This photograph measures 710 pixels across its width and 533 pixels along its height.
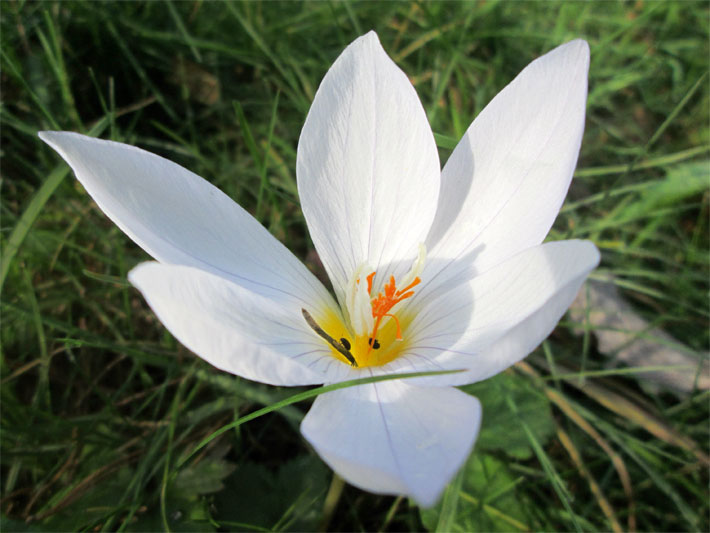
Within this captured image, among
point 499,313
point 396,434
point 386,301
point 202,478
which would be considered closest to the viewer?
point 396,434

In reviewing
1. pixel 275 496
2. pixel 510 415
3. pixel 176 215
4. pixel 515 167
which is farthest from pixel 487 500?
pixel 176 215

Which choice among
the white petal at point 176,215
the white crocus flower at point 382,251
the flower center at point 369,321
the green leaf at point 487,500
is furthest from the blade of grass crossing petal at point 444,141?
→ the green leaf at point 487,500

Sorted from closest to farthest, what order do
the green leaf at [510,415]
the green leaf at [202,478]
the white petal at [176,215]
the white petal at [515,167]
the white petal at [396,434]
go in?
the white petal at [396,434] < the white petal at [176,215] < the white petal at [515,167] < the green leaf at [202,478] < the green leaf at [510,415]

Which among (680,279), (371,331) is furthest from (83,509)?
(680,279)

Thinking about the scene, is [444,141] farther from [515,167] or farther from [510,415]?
[510,415]

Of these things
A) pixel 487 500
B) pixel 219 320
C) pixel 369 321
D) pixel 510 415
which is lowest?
pixel 487 500

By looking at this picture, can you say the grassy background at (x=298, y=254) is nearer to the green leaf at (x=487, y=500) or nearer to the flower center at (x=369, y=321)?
the green leaf at (x=487, y=500)

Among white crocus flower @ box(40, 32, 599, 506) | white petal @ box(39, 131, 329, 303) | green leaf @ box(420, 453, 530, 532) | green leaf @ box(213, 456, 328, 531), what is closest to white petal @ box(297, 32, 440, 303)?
white crocus flower @ box(40, 32, 599, 506)

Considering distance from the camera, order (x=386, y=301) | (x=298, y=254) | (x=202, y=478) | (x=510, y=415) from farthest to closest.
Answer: (x=298, y=254)
(x=510, y=415)
(x=202, y=478)
(x=386, y=301)
